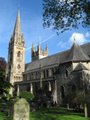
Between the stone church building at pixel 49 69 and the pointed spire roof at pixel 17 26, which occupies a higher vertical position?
the pointed spire roof at pixel 17 26

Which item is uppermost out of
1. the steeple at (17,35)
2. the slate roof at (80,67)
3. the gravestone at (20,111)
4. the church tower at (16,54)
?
the steeple at (17,35)

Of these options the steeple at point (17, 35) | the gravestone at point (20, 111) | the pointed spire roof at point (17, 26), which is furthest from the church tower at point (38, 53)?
the gravestone at point (20, 111)

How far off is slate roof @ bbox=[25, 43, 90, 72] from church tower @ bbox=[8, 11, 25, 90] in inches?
128

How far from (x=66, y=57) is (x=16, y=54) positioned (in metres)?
38.6

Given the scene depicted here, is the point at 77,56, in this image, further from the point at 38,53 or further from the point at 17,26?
the point at 38,53

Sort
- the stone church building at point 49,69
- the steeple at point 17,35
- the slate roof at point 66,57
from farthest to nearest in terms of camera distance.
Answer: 1. the steeple at point 17,35
2. the slate roof at point 66,57
3. the stone church building at point 49,69

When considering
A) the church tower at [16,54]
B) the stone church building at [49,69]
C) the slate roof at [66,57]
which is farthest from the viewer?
the church tower at [16,54]

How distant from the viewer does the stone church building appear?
50.4m

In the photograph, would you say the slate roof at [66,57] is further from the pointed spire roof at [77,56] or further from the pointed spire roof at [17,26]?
the pointed spire roof at [17,26]

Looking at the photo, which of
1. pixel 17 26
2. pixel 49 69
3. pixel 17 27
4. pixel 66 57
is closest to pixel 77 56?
pixel 66 57

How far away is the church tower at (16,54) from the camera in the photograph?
9588cm

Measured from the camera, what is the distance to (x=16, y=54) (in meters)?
101

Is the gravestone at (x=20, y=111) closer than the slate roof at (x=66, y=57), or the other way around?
the gravestone at (x=20, y=111)

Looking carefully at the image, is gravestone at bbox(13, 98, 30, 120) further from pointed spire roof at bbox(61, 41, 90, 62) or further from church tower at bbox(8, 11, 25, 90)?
church tower at bbox(8, 11, 25, 90)
